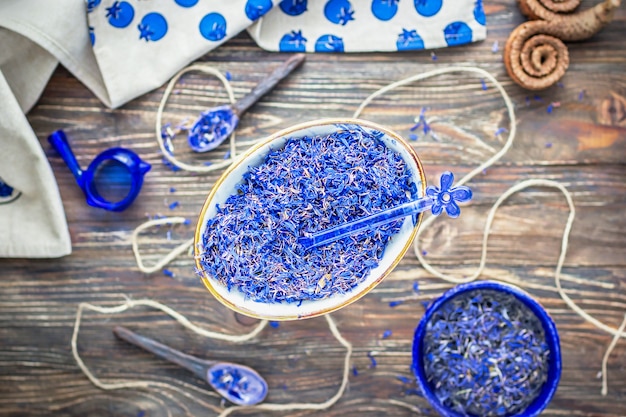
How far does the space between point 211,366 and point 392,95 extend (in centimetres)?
62

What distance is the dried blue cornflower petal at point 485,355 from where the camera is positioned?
1.11m

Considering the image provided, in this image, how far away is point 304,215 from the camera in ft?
3.10

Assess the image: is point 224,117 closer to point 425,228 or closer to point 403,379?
point 425,228

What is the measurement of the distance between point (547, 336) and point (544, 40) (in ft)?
1.75

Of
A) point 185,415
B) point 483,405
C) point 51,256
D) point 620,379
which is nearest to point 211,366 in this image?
point 185,415

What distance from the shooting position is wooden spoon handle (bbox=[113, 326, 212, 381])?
1.20 metres

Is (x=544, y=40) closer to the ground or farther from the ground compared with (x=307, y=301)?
farther from the ground


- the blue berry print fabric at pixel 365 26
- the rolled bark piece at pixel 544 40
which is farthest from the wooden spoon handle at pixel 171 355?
the rolled bark piece at pixel 544 40

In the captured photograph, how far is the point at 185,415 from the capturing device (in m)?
1.24

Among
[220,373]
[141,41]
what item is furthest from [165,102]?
[220,373]

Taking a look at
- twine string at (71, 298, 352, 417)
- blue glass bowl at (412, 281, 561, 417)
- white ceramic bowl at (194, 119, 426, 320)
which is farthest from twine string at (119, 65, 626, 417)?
white ceramic bowl at (194, 119, 426, 320)

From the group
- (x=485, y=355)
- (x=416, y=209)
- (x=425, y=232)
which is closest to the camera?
(x=416, y=209)

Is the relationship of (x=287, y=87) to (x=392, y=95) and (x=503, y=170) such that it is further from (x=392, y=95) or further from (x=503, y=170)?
(x=503, y=170)

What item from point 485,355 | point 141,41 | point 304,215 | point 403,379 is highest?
point 141,41
